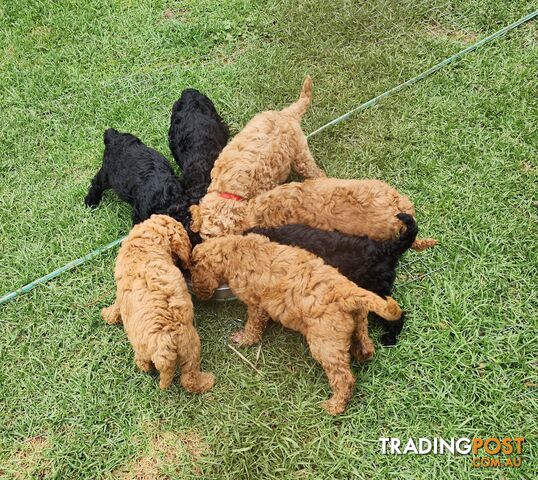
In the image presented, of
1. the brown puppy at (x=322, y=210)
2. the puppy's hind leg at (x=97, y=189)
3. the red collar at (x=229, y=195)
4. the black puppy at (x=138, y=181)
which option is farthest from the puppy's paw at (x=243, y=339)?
the puppy's hind leg at (x=97, y=189)

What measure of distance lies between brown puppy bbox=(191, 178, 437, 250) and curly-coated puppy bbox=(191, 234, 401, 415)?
29 cm

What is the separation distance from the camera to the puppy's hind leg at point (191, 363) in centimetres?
323

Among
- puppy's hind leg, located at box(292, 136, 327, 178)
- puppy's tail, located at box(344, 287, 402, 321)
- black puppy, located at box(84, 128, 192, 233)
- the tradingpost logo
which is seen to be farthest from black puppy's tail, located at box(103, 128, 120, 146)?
the tradingpost logo

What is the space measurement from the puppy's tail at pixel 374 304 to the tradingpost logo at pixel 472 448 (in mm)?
893

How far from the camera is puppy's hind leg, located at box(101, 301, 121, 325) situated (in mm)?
3809

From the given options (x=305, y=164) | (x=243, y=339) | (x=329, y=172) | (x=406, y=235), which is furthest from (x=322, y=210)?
(x=243, y=339)

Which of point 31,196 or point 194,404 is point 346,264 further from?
point 31,196

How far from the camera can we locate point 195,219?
3.81m

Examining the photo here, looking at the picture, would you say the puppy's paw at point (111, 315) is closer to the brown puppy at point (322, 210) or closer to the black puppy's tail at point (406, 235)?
the brown puppy at point (322, 210)

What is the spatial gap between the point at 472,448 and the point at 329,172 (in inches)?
98.9

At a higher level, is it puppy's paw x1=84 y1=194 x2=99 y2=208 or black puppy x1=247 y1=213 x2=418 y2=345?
puppy's paw x1=84 y1=194 x2=99 y2=208

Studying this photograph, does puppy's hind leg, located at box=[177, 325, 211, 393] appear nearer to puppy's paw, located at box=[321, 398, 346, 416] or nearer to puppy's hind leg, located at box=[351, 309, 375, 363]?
puppy's paw, located at box=[321, 398, 346, 416]

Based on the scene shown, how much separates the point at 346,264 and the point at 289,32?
3474 mm

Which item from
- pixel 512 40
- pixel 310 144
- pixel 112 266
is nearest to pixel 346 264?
pixel 310 144
